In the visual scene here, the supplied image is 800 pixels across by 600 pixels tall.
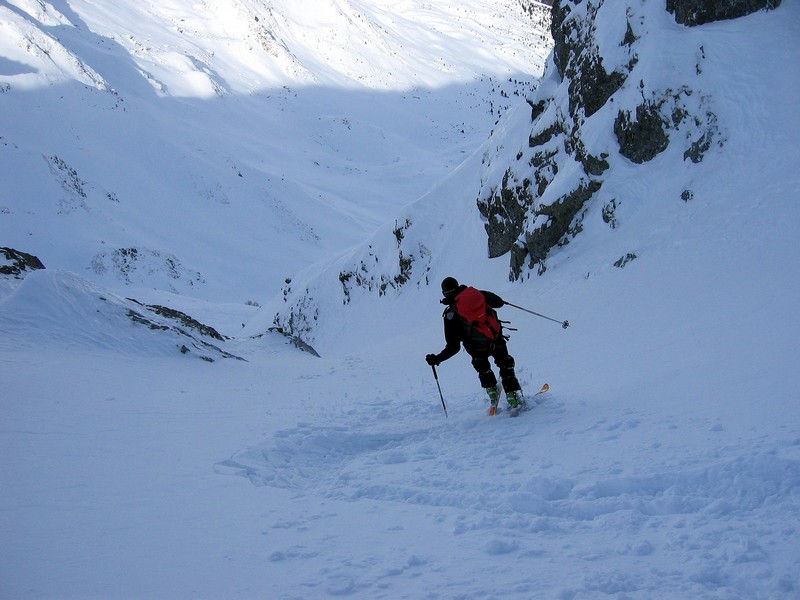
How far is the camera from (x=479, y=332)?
7891mm

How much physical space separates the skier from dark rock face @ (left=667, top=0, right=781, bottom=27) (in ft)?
45.4

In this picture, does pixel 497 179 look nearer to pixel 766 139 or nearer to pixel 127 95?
pixel 766 139

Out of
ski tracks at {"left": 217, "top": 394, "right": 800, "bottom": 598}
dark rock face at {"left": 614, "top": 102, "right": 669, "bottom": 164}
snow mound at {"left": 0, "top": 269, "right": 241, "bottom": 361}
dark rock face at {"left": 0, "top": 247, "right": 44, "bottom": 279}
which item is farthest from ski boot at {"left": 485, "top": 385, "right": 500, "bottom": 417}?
dark rock face at {"left": 0, "top": 247, "right": 44, "bottom": 279}

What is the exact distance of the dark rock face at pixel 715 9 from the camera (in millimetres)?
→ 16722

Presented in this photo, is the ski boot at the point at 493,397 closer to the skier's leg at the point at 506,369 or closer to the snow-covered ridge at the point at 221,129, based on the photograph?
the skier's leg at the point at 506,369

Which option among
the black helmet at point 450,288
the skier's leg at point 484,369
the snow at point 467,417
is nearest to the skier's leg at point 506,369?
the skier's leg at point 484,369

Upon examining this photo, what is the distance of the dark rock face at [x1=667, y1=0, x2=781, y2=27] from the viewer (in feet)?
54.9

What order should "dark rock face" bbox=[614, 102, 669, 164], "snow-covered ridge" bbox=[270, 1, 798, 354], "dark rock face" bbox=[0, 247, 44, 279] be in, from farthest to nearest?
1. "dark rock face" bbox=[614, 102, 669, 164]
2. "snow-covered ridge" bbox=[270, 1, 798, 354]
3. "dark rock face" bbox=[0, 247, 44, 279]

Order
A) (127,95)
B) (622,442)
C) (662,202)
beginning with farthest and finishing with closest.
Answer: (127,95), (662,202), (622,442)

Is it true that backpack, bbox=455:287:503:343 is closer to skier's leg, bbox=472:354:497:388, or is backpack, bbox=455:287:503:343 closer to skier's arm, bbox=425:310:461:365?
skier's arm, bbox=425:310:461:365

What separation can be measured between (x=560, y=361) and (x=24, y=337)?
972 cm

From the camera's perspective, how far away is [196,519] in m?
4.79

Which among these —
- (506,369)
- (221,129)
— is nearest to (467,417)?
(506,369)

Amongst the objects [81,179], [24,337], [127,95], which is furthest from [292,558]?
[127,95]
